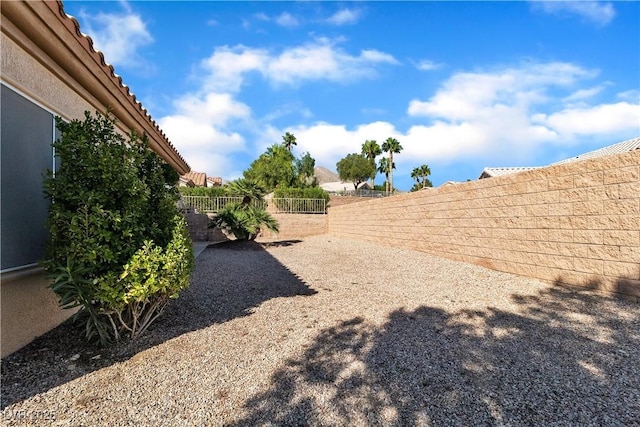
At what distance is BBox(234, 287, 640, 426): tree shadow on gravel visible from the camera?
2537 mm

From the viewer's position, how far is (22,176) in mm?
3361

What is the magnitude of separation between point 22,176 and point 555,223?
757 centimetres

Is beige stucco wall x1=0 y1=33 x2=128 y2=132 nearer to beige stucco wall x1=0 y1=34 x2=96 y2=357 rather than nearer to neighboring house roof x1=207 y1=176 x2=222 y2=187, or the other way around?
beige stucco wall x1=0 y1=34 x2=96 y2=357

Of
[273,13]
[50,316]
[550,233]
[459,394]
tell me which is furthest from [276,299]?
[273,13]

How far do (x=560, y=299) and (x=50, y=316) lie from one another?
6.64 meters

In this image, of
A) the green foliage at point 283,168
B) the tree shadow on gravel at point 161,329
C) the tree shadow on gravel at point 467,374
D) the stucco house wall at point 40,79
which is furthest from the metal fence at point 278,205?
the tree shadow on gravel at point 467,374

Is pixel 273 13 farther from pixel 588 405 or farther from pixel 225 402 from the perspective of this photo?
pixel 588 405

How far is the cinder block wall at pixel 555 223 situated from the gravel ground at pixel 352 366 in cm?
64

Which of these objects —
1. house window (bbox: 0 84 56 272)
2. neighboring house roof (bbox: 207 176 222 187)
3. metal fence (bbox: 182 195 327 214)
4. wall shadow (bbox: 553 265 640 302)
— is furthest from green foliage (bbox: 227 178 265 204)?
neighboring house roof (bbox: 207 176 222 187)

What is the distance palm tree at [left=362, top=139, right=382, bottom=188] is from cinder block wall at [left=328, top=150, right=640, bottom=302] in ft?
148

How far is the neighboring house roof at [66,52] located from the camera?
2.91 metres

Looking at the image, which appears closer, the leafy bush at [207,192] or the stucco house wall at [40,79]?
the stucco house wall at [40,79]

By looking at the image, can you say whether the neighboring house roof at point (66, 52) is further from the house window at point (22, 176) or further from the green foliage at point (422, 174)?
the green foliage at point (422, 174)

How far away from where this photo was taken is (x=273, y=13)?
8828 mm
